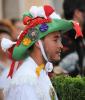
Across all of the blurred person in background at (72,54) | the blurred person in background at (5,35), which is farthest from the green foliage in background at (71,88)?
the blurred person in background at (5,35)

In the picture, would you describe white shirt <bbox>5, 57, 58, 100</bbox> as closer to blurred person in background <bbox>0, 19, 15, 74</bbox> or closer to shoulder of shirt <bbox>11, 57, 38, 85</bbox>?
shoulder of shirt <bbox>11, 57, 38, 85</bbox>

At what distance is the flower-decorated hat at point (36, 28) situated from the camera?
21.9ft

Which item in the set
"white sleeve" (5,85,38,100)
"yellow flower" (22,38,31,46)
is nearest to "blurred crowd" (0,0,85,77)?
"yellow flower" (22,38,31,46)

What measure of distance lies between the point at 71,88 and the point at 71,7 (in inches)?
127

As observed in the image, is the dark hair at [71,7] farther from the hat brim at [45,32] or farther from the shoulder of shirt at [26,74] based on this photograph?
the shoulder of shirt at [26,74]

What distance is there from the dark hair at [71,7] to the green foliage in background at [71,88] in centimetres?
300

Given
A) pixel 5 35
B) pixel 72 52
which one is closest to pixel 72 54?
pixel 72 52

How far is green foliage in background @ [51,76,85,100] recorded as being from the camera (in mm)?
6660

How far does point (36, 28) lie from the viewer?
6.70 meters

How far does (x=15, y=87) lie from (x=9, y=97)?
15cm

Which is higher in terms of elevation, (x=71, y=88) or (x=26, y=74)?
(x=26, y=74)

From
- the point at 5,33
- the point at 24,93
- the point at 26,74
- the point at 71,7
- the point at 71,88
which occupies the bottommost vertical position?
the point at 5,33

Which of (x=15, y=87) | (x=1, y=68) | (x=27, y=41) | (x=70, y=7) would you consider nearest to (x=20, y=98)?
(x=15, y=87)

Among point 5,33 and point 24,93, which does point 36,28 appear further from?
point 5,33
